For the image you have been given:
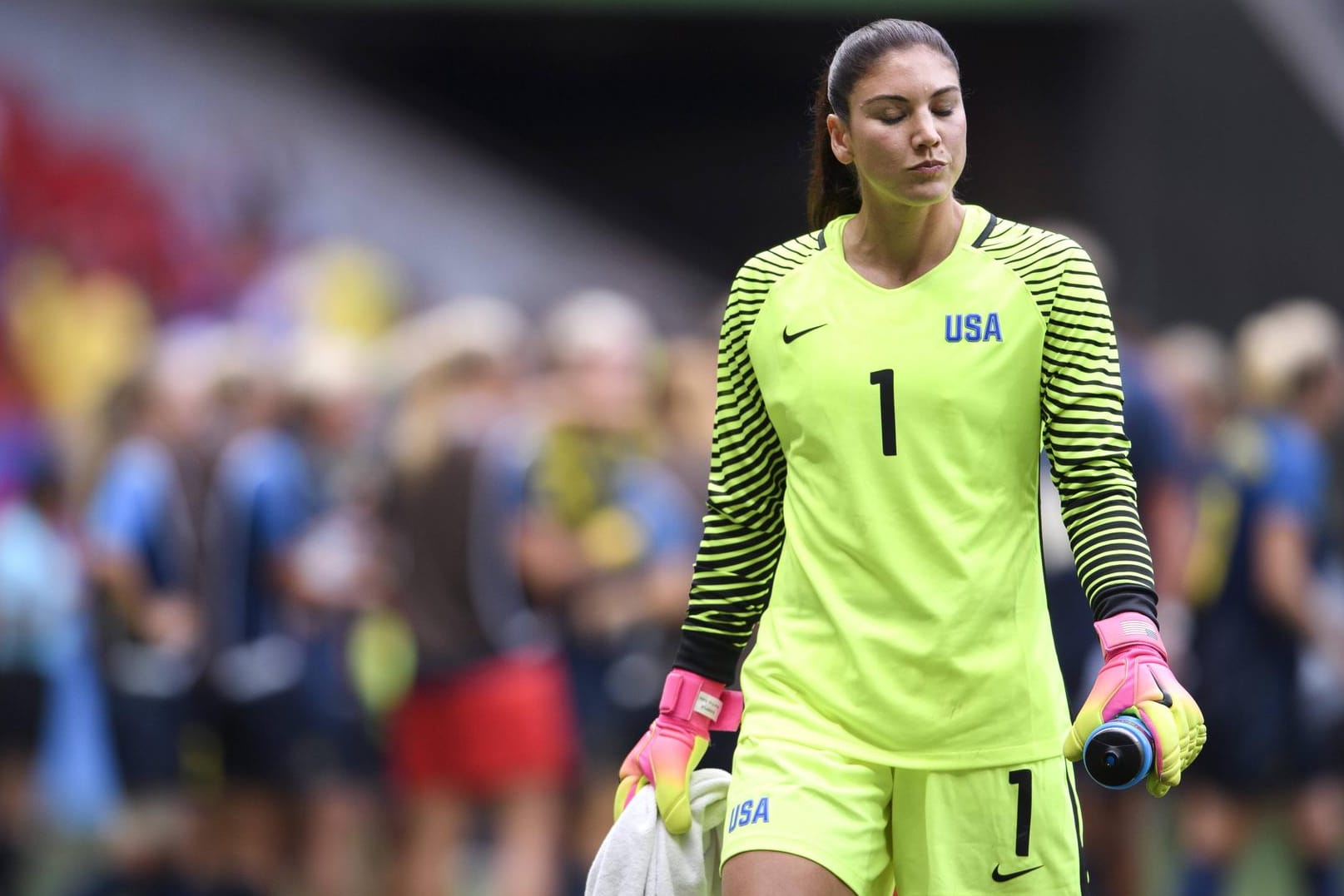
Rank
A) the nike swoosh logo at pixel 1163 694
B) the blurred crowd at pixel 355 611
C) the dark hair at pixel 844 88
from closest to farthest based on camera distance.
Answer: the nike swoosh logo at pixel 1163 694
the dark hair at pixel 844 88
the blurred crowd at pixel 355 611

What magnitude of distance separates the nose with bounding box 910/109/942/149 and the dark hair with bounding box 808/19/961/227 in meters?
0.15

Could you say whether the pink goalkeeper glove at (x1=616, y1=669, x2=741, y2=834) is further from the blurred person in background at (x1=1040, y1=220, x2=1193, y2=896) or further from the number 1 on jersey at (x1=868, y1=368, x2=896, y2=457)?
the blurred person in background at (x1=1040, y1=220, x2=1193, y2=896)

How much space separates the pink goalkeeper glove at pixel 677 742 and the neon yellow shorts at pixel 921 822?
27cm

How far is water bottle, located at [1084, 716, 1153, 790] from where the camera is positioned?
153 inches

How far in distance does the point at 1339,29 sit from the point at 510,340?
27.5 feet

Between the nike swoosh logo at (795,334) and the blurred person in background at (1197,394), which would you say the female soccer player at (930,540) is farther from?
the blurred person in background at (1197,394)

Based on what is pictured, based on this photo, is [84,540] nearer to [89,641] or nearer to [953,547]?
[89,641]

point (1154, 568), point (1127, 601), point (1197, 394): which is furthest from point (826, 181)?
point (1197, 394)

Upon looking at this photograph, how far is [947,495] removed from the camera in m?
4.36

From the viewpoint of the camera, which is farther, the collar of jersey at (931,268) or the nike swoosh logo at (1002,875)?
the collar of jersey at (931,268)

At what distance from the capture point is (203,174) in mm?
18672

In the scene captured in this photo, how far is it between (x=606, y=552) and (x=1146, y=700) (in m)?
6.15

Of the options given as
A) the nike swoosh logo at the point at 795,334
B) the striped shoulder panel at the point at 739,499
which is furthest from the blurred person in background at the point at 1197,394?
the nike swoosh logo at the point at 795,334

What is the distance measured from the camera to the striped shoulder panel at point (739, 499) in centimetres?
465
